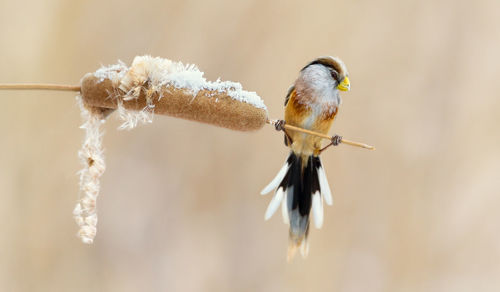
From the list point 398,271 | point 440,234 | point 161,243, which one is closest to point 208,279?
point 161,243

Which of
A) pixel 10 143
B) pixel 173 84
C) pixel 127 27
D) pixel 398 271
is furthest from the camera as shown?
pixel 398 271

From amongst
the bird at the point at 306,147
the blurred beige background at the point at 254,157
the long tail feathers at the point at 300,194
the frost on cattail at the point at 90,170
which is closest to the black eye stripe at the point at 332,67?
the bird at the point at 306,147

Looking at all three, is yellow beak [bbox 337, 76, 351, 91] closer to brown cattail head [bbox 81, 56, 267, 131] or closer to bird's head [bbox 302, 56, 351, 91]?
bird's head [bbox 302, 56, 351, 91]

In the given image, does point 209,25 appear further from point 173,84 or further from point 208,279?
point 173,84

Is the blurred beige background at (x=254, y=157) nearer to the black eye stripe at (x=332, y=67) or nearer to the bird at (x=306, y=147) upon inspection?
the bird at (x=306, y=147)

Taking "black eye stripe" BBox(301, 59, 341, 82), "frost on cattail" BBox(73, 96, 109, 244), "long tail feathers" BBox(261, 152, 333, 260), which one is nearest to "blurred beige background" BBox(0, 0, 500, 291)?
"long tail feathers" BBox(261, 152, 333, 260)
